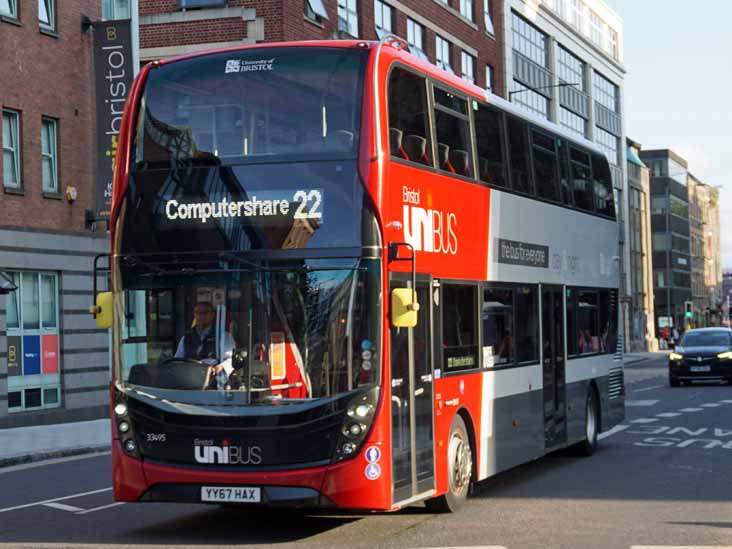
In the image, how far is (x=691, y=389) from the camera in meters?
37.5

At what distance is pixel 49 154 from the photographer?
29.2 meters

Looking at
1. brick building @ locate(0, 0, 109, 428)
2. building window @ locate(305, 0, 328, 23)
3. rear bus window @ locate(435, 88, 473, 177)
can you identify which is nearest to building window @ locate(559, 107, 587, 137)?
building window @ locate(305, 0, 328, 23)

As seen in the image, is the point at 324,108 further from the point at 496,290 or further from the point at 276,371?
the point at 496,290

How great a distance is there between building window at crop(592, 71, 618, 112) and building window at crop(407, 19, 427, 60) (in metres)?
30.3

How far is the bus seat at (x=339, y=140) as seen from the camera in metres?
10.9

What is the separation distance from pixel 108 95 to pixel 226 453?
18.9 meters

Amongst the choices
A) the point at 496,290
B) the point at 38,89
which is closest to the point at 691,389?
the point at 38,89

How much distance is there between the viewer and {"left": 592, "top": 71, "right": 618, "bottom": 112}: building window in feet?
255

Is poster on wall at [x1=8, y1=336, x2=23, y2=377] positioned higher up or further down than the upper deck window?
further down

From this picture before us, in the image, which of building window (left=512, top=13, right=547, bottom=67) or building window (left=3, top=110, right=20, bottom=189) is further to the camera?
building window (left=512, top=13, right=547, bottom=67)

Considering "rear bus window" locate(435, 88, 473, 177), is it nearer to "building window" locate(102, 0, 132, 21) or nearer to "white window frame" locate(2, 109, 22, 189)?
"white window frame" locate(2, 109, 22, 189)

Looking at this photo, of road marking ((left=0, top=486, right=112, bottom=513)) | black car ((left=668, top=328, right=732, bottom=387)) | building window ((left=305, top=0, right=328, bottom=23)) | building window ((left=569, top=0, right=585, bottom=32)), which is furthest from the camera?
building window ((left=569, top=0, right=585, bottom=32))

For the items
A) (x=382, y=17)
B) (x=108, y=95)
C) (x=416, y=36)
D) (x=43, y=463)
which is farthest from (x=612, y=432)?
(x=416, y=36)

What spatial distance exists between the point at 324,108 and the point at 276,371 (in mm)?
2047
